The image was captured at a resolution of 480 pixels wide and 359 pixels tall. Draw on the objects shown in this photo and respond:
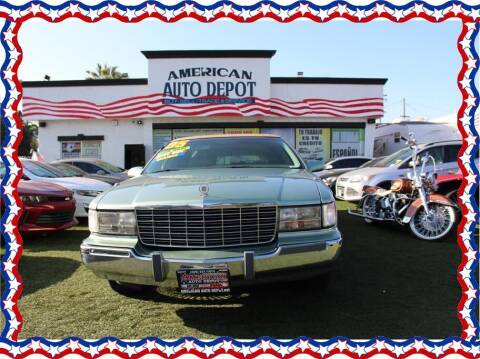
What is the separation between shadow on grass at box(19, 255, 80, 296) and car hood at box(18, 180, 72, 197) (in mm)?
1108

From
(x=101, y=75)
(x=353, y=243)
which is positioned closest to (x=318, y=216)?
(x=353, y=243)

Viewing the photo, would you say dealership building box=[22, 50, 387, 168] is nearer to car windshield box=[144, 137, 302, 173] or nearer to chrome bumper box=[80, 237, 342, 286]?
car windshield box=[144, 137, 302, 173]

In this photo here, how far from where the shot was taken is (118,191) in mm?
3201

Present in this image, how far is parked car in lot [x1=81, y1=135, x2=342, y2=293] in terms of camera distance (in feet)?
8.76

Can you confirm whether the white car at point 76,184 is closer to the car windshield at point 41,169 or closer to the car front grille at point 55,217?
the car windshield at point 41,169

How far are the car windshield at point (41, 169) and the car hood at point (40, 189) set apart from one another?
113 centimetres

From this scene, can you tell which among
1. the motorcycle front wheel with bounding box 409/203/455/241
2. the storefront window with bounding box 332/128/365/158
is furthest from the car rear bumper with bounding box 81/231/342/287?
the storefront window with bounding box 332/128/365/158

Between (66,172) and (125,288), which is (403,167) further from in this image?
(66,172)

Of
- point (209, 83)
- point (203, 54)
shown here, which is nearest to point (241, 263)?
point (209, 83)

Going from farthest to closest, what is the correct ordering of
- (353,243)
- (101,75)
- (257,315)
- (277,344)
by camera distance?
(101,75) < (353,243) < (257,315) < (277,344)

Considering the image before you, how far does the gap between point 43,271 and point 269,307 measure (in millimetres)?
2904

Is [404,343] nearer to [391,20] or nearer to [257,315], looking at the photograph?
[257,315]

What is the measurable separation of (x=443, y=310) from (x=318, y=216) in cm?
147

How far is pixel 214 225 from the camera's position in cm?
279
